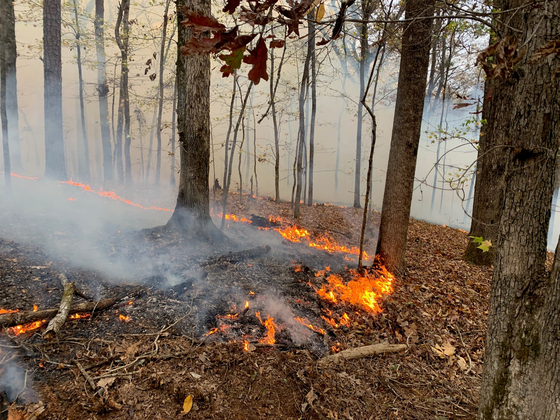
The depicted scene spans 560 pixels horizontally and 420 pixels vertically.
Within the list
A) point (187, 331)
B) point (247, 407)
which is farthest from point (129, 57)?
point (247, 407)

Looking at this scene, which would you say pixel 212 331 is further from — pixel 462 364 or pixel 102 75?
pixel 102 75

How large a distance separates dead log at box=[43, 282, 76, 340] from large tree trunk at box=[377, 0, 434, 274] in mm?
5766

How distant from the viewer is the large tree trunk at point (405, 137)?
5703 mm

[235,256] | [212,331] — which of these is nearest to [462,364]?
[212,331]

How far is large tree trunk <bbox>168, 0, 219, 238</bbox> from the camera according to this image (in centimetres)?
642

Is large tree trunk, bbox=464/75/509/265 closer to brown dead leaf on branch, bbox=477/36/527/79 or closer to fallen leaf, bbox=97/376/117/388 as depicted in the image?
brown dead leaf on branch, bbox=477/36/527/79

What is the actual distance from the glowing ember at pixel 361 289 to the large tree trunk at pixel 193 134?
10.9 ft

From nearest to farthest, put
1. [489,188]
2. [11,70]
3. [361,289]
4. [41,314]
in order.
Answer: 1. [41,314]
2. [361,289]
3. [489,188]
4. [11,70]

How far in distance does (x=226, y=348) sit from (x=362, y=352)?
1893mm

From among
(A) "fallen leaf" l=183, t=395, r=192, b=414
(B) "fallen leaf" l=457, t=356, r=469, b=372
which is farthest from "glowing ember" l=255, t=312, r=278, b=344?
(B) "fallen leaf" l=457, t=356, r=469, b=372

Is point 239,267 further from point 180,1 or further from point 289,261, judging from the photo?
point 180,1

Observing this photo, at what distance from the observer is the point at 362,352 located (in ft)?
13.1

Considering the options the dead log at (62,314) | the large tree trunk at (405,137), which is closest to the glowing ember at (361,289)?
the large tree trunk at (405,137)

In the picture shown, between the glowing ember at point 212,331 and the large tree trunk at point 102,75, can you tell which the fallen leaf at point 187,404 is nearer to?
the glowing ember at point 212,331
